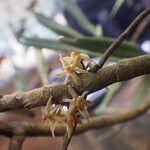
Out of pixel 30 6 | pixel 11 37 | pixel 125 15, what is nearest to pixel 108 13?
pixel 125 15

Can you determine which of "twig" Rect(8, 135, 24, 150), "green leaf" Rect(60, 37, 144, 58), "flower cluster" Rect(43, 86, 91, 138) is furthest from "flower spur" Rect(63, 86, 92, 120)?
"green leaf" Rect(60, 37, 144, 58)

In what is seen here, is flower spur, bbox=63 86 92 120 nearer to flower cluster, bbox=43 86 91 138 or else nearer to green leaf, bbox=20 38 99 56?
flower cluster, bbox=43 86 91 138

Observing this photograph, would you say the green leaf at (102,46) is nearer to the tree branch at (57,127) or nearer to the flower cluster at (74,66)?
the tree branch at (57,127)

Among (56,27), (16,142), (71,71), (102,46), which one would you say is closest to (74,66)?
(71,71)

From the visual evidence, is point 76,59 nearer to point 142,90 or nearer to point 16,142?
point 16,142

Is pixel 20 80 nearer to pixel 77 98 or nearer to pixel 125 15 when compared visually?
pixel 125 15

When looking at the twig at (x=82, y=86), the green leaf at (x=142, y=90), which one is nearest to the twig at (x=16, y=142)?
the twig at (x=82, y=86)
